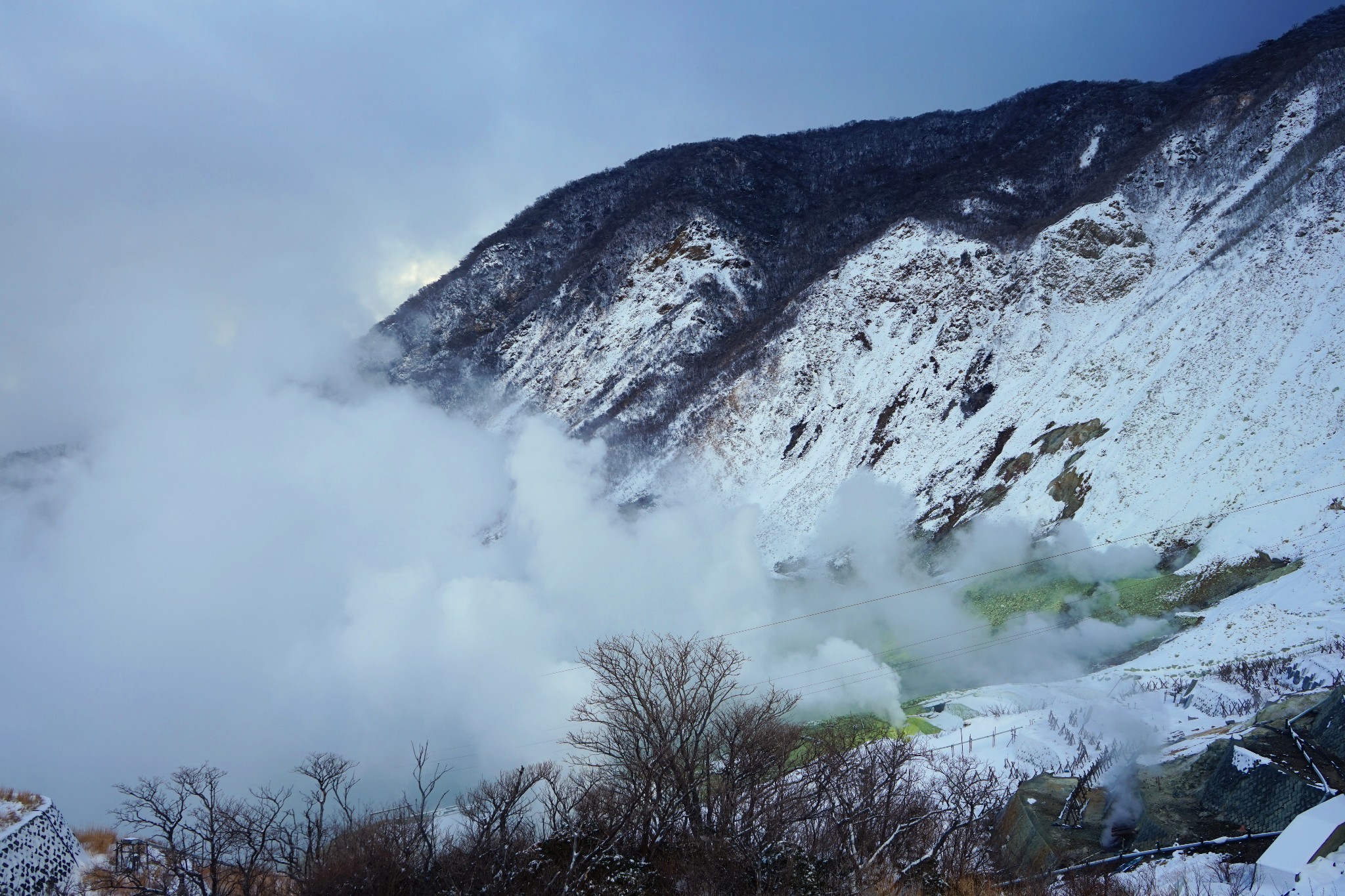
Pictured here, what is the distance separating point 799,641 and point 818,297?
3833 cm

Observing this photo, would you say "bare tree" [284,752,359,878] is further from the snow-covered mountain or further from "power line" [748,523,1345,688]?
the snow-covered mountain

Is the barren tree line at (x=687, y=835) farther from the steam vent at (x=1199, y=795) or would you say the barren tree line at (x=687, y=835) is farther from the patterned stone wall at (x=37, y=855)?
the steam vent at (x=1199, y=795)

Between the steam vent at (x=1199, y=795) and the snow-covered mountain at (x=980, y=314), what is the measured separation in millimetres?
15067

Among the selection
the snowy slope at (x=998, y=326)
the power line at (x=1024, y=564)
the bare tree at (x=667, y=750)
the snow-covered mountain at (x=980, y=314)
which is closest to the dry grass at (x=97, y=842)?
the bare tree at (x=667, y=750)

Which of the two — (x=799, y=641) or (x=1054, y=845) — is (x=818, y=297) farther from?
(x=1054, y=845)

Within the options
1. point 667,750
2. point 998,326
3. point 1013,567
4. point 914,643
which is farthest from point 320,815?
point 998,326

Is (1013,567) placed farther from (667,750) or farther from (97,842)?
(97,842)

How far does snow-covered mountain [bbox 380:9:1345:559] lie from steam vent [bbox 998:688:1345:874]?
1507 centimetres

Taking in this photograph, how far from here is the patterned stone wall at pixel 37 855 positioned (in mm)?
15789

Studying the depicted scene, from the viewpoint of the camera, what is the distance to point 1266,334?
35.1 meters

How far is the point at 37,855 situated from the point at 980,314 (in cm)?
5624

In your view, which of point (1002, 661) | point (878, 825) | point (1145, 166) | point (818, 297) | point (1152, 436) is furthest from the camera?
point (818, 297)

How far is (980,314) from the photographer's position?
54.3 m

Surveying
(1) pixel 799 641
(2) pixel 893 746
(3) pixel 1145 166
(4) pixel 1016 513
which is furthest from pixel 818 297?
(2) pixel 893 746
